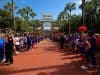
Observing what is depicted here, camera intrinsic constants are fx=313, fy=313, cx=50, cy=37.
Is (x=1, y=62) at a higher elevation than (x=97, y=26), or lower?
lower

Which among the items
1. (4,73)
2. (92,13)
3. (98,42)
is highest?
(92,13)

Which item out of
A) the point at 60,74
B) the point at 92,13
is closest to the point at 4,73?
the point at 60,74

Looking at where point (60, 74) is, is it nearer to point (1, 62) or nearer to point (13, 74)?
point (13, 74)

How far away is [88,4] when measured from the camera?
Answer: 185 ft

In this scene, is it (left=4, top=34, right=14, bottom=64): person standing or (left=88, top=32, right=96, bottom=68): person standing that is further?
(left=4, top=34, right=14, bottom=64): person standing

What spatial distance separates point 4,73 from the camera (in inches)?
604

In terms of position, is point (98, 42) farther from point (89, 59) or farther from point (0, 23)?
point (0, 23)

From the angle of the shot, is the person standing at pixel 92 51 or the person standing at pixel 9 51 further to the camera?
the person standing at pixel 9 51

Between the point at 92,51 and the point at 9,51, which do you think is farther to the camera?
the point at 9,51

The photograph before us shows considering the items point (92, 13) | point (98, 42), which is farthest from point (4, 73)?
point (92, 13)

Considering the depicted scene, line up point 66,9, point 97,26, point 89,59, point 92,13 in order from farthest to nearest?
point 66,9 → point 92,13 → point 97,26 → point 89,59

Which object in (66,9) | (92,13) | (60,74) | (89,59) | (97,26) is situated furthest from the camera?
(66,9)

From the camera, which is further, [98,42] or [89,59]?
[98,42]

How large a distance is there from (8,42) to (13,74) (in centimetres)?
522
